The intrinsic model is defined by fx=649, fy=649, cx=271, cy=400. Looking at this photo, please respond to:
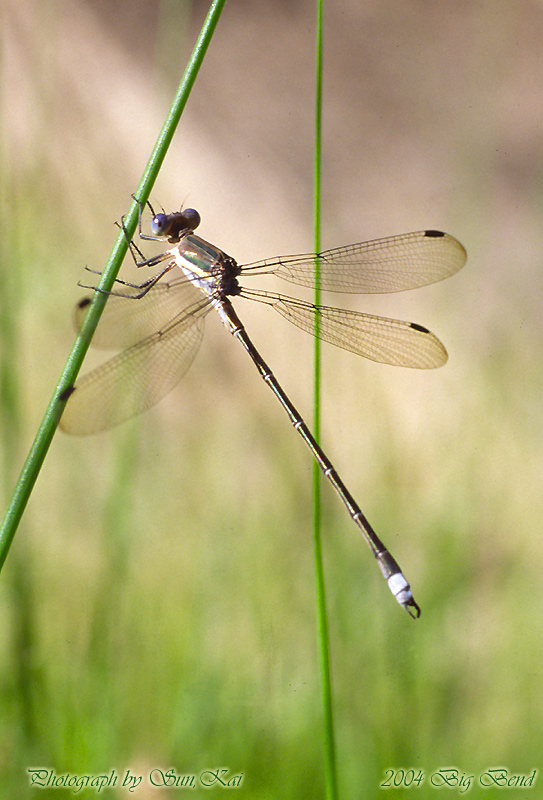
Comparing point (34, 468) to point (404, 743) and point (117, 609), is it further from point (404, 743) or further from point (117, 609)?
point (404, 743)

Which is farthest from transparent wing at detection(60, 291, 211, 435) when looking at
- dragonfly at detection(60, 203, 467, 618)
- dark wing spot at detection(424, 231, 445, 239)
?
dark wing spot at detection(424, 231, 445, 239)

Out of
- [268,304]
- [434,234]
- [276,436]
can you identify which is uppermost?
[434,234]

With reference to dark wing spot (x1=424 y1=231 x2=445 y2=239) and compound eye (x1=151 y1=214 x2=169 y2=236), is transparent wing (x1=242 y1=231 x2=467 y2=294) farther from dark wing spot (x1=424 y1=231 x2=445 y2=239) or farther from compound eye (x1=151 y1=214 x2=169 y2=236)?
compound eye (x1=151 y1=214 x2=169 y2=236)

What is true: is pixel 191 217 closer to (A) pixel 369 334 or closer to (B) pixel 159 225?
(B) pixel 159 225

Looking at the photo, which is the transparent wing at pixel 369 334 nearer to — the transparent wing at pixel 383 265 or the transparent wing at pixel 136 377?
the transparent wing at pixel 383 265

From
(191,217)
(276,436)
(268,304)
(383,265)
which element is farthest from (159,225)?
(276,436)

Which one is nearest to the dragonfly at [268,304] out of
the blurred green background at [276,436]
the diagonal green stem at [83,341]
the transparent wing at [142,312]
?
the transparent wing at [142,312]
